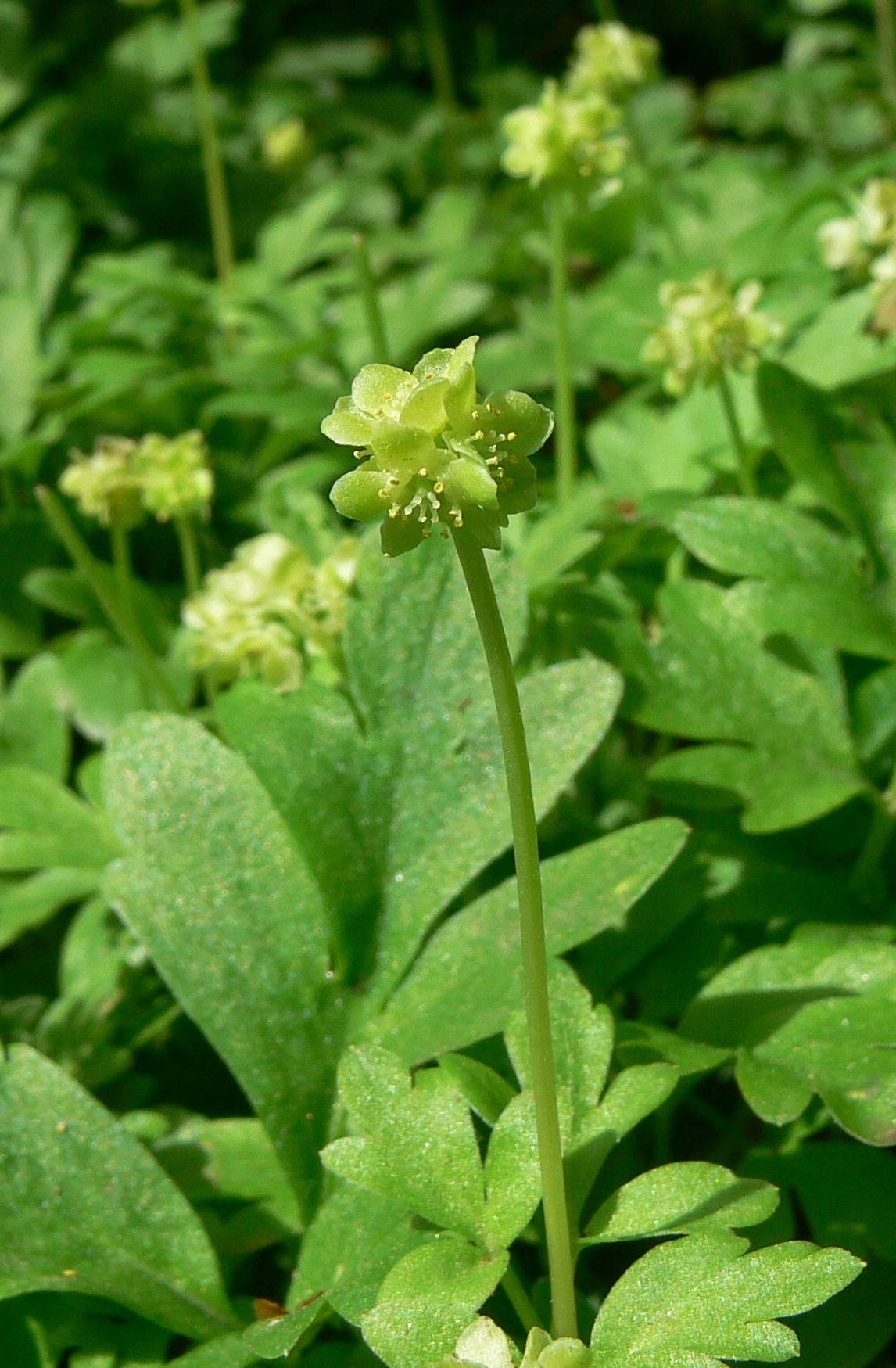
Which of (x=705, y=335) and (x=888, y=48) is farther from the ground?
(x=888, y=48)

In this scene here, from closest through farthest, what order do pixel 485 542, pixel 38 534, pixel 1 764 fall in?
pixel 485 542, pixel 1 764, pixel 38 534

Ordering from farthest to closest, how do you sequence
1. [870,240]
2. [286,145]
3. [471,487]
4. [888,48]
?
1. [286,145]
2. [888,48]
3. [870,240]
4. [471,487]

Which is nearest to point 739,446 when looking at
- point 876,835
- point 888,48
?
point 876,835

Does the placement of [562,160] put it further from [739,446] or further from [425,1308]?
[425,1308]

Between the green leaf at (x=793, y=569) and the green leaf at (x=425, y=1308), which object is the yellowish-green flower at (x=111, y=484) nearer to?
the green leaf at (x=793, y=569)

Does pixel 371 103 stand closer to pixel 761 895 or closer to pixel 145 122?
pixel 145 122

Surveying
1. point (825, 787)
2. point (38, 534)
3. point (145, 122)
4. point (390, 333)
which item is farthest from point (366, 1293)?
point (145, 122)
